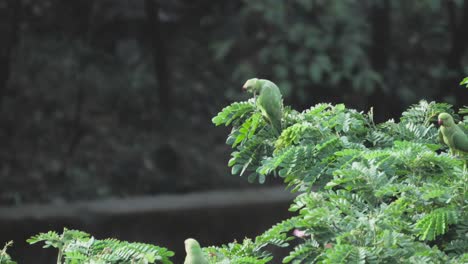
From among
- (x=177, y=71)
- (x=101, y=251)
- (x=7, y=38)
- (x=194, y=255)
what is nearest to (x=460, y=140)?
(x=194, y=255)

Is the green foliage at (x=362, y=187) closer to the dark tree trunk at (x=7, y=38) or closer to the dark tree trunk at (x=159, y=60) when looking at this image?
the dark tree trunk at (x=7, y=38)

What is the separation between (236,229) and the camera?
757 centimetres

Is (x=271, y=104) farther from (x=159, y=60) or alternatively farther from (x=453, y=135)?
(x=159, y=60)

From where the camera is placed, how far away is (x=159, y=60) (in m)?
9.60

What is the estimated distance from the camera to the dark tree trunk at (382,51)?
1016cm

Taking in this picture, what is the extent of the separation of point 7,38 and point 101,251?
21.1ft

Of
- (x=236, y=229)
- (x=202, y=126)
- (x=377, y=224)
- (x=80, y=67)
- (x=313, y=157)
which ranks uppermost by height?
(x=80, y=67)

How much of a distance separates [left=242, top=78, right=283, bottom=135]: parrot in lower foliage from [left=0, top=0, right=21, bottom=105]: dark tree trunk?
18.8 feet

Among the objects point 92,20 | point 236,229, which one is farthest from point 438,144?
point 92,20

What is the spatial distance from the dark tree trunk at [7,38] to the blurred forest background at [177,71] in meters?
0.01

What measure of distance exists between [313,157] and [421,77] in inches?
310

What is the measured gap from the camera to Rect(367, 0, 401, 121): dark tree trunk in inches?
400

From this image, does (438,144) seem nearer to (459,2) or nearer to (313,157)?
(313,157)

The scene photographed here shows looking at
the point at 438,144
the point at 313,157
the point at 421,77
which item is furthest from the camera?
the point at 421,77
